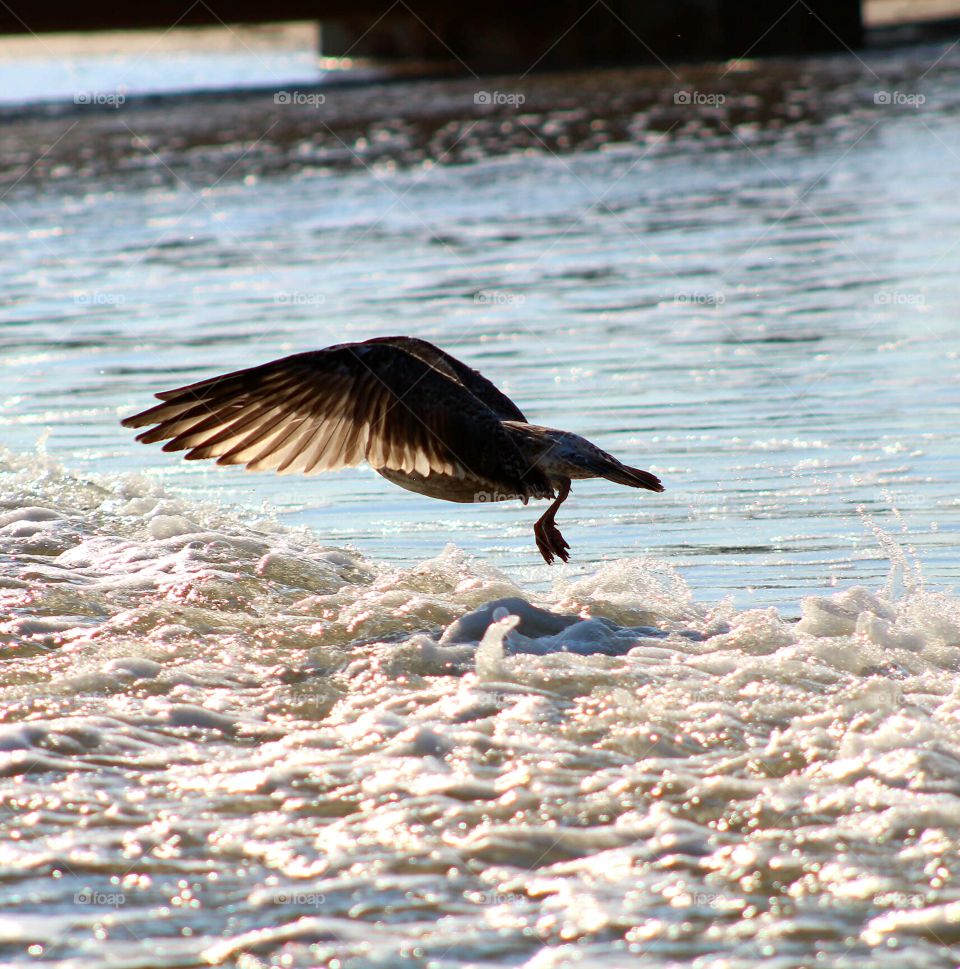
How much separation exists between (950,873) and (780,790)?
70 centimetres

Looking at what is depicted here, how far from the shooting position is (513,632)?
21.6ft

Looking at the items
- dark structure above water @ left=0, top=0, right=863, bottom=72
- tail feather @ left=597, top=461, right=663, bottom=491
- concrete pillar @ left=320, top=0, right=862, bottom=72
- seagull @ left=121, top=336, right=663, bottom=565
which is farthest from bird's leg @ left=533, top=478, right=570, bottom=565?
concrete pillar @ left=320, top=0, right=862, bottom=72

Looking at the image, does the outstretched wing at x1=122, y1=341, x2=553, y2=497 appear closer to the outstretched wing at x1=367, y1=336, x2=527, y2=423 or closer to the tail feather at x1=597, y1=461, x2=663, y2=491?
the tail feather at x1=597, y1=461, x2=663, y2=491

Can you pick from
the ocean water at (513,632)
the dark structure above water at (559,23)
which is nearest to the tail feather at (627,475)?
the ocean water at (513,632)

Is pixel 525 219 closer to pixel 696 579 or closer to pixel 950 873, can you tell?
pixel 696 579

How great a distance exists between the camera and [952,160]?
20797mm

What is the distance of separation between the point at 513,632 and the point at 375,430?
1245 millimetres

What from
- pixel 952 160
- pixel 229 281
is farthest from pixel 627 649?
pixel 952 160

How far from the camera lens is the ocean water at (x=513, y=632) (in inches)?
168

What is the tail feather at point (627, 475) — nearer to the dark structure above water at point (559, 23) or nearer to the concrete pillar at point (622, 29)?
the dark structure above water at point (559, 23)

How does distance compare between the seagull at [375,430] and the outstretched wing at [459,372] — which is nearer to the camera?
the seagull at [375,430]

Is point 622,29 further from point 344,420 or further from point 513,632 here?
point 513,632

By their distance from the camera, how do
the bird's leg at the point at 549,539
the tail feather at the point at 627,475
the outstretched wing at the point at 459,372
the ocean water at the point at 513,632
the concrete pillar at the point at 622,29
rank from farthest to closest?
the concrete pillar at the point at 622,29, the outstretched wing at the point at 459,372, the bird's leg at the point at 549,539, the tail feather at the point at 627,475, the ocean water at the point at 513,632

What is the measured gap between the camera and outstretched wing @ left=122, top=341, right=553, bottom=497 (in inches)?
274
